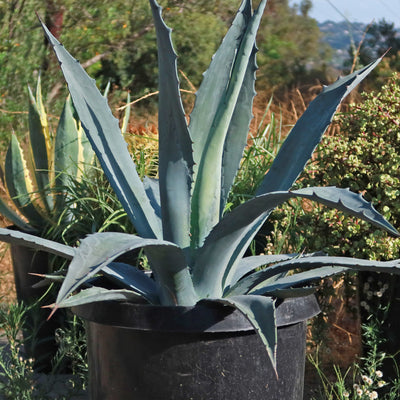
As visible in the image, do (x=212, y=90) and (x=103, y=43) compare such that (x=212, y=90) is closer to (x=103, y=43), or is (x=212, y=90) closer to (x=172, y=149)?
(x=172, y=149)

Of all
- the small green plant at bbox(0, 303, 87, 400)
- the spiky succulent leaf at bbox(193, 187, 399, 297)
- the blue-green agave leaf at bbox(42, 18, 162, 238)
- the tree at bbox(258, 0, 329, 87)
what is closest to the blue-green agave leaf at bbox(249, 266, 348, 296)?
the spiky succulent leaf at bbox(193, 187, 399, 297)

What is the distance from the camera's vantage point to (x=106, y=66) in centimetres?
970

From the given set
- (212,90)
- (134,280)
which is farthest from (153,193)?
(212,90)

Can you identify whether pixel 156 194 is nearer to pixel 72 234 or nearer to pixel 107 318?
pixel 107 318

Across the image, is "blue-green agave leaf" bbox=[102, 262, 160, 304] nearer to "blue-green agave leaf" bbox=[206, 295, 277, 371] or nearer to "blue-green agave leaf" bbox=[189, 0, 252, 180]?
"blue-green agave leaf" bbox=[206, 295, 277, 371]

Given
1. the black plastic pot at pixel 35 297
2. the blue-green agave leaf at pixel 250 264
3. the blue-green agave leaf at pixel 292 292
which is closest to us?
the blue-green agave leaf at pixel 292 292

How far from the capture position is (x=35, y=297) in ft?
10.4

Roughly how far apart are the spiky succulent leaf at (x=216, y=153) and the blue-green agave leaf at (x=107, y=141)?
0.15 metres

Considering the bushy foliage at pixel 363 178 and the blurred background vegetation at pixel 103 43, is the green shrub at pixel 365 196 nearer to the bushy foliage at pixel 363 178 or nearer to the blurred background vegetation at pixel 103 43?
the bushy foliage at pixel 363 178

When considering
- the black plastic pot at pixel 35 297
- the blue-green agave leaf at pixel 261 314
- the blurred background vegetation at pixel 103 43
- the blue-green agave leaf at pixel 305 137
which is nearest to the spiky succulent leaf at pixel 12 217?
the black plastic pot at pixel 35 297

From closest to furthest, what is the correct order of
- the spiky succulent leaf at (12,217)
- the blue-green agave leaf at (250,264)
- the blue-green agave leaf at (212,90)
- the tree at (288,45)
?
the blue-green agave leaf at (212,90)
the blue-green agave leaf at (250,264)
the spiky succulent leaf at (12,217)
the tree at (288,45)

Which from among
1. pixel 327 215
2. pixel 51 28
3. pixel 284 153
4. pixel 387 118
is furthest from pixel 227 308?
pixel 51 28

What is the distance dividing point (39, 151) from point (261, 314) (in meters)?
2.00

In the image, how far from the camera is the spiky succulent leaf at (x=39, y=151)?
334 centimetres
